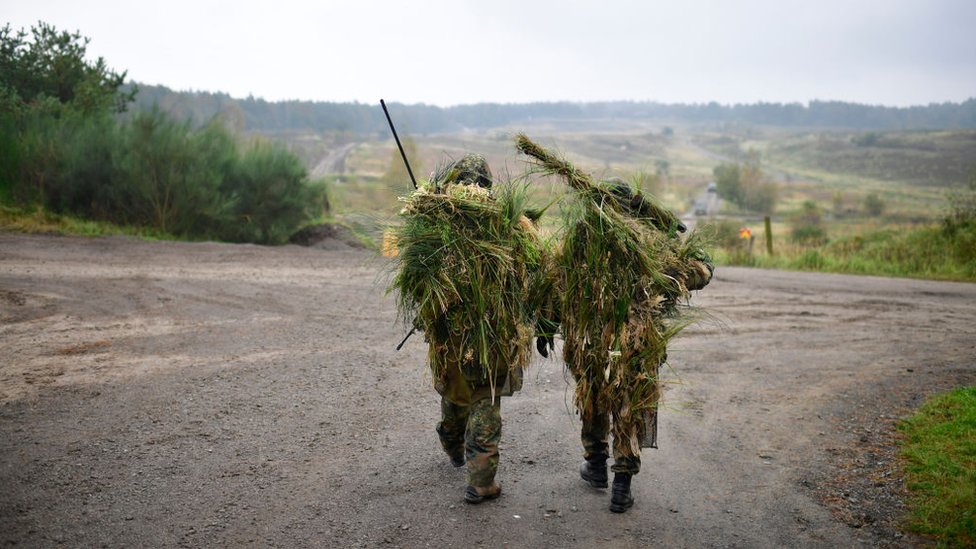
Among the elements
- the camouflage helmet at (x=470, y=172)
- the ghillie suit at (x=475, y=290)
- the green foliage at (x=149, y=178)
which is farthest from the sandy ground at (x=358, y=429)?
the green foliage at (x=149, y=178)

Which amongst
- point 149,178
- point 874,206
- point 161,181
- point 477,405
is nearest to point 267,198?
point 161,181

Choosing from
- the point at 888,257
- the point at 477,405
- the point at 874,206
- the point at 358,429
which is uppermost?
the point at 477,405

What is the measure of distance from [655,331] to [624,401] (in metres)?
0.54

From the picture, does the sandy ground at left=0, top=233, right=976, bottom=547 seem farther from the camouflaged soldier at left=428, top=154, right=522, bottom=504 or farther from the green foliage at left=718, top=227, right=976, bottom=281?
the green foliage at left=718, top=227, right=976, bottom=281

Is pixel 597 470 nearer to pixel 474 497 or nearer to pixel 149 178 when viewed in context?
pixel 474 497

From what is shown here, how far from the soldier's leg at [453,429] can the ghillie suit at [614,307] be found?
94 cm

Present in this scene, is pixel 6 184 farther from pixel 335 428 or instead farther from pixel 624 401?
pixel 624 401

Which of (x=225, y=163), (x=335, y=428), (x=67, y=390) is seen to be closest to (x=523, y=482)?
(x=335, y=428)

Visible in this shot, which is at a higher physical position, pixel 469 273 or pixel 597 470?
pixel 469 273

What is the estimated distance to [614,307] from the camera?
530 cm

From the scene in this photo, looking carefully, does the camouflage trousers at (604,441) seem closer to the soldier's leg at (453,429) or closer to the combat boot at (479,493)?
the combat boot at (479,493)

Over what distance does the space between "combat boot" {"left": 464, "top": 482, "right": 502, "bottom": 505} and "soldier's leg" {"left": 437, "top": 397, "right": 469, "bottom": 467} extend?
1.89 feet

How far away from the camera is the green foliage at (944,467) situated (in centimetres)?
512

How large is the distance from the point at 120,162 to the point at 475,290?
16.3 meters
